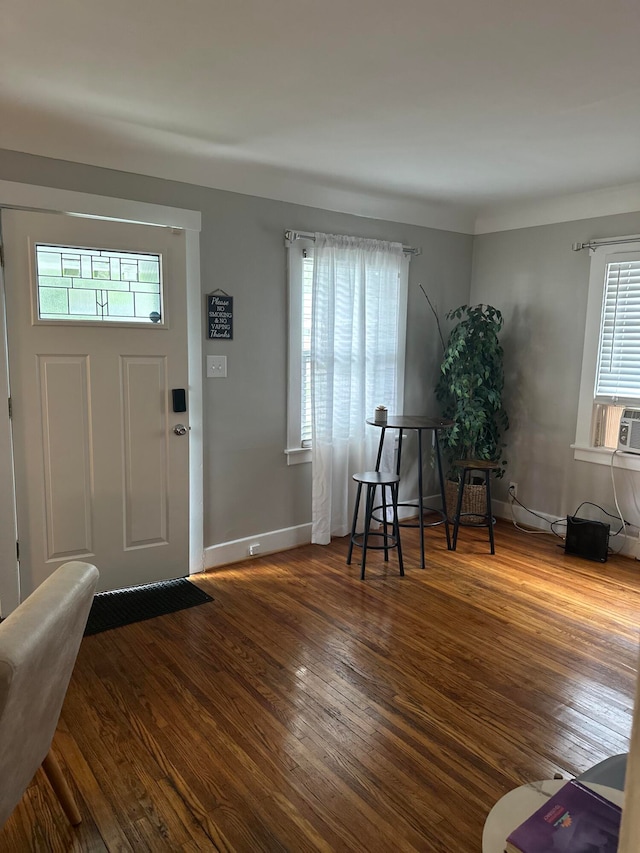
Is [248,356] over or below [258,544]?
over

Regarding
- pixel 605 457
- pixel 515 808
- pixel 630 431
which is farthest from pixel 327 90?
pixel 605 457

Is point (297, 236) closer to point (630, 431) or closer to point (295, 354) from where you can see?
point (295, 354)

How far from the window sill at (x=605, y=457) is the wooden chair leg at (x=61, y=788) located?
12.5ft

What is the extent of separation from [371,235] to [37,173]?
228cm

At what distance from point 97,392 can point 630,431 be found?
3.45 meters

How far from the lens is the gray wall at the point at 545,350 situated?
4.34 m

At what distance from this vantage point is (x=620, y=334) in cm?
414

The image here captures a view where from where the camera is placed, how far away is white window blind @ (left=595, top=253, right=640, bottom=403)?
159 inches

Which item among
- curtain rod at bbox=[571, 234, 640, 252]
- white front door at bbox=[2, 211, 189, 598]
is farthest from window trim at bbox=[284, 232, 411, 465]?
curtain rod at bbox=[571, 234, 640, 252]

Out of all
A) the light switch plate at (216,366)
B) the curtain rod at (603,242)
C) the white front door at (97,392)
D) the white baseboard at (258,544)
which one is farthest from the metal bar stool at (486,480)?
the white front door at (97,392)

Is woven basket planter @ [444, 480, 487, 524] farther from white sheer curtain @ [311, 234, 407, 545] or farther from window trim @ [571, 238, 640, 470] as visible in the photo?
window trim @ [571, 238, 640, 470]

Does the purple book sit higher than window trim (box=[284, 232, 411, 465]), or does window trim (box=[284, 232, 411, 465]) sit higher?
window trim (box=[284, 232, 411, 465])

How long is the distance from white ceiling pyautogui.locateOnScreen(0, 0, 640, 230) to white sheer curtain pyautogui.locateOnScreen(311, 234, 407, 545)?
578 mm

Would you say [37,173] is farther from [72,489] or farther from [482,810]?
[482,810]
